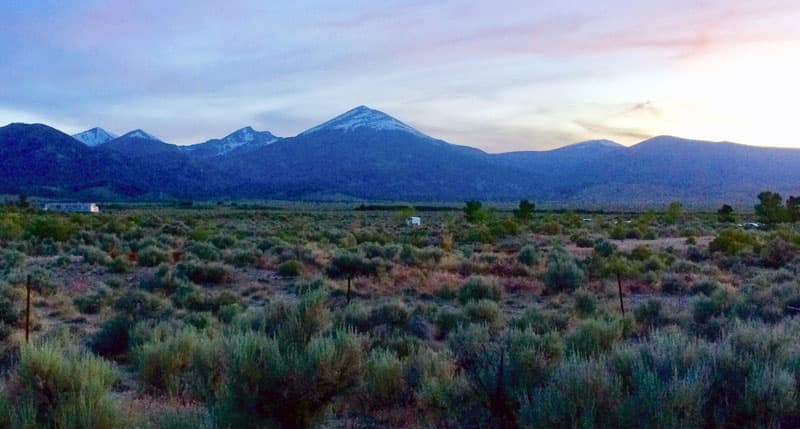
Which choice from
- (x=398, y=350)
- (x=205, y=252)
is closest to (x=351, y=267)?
(x=205, y=252)

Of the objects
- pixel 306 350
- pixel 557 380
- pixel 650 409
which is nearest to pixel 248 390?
pixel 306 350

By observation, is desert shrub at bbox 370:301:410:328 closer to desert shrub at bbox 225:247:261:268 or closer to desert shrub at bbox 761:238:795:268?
desert shrub at bbox 225:247:261:268

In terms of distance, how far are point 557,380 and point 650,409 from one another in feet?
3.62

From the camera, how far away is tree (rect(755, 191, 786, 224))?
6469cm

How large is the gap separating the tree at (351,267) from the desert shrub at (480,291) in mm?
5745

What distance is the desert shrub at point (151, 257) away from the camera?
107 ft

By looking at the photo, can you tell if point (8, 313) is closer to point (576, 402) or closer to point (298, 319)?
point (298, 319)

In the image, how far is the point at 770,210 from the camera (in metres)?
65.2

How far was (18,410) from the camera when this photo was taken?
8594mm

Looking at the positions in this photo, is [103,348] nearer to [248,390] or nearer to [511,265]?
[248,390]

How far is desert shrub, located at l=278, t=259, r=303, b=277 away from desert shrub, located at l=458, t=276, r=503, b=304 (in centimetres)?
790

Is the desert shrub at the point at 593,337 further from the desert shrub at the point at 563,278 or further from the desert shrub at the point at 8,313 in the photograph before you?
the desert shrub at the point at 8,313

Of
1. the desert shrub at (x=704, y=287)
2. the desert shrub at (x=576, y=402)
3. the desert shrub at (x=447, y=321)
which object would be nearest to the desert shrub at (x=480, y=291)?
the desert shrub at (x=447, y=321)

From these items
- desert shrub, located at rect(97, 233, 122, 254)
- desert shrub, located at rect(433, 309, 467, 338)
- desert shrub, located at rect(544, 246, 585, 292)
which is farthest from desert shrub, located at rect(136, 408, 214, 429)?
desert shrub, located at rect(97, 233, 122, 254)
